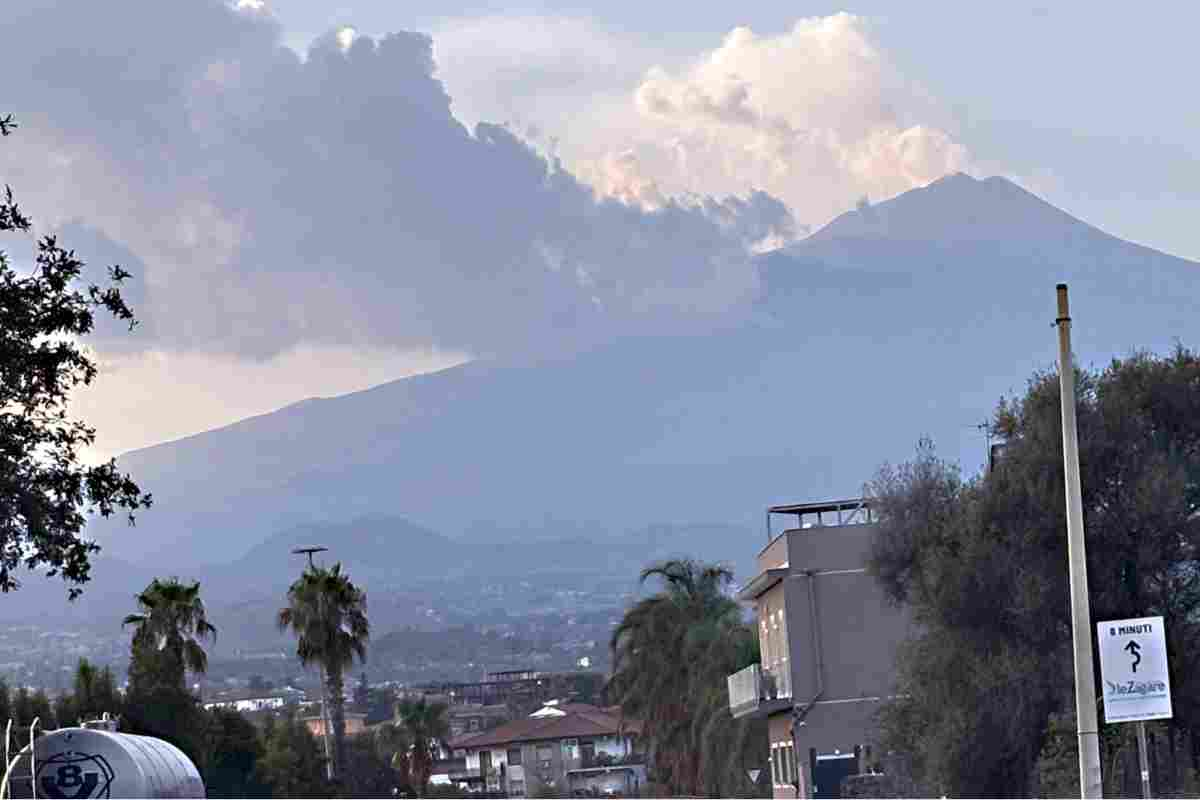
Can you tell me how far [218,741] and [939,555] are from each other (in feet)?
153

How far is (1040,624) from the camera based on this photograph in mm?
38438

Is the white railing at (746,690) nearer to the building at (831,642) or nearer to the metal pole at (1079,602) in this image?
the building at (831,642)

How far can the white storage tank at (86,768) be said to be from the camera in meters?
29.6

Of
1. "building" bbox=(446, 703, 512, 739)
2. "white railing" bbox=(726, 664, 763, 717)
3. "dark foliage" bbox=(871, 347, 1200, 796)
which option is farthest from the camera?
"building" bbox=(446, 703, 512, 739)

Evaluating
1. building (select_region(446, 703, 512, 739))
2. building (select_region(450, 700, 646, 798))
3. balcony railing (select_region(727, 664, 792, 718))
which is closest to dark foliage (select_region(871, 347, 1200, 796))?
balcony railing (select_region(727, 664, 792, 718))

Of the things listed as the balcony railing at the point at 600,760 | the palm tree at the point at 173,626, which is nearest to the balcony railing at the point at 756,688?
the palm tree at the point at 173,626

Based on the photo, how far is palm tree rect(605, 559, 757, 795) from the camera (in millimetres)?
84438

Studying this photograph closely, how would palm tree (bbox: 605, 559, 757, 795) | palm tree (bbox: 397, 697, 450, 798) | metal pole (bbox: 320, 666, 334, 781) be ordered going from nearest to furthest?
palm tree (bbox: 605, 559, 757, 795) < metal pole (bbox: 320, 666, 334, 781) < palm tree (bbox: 397, 697, 450, 798)

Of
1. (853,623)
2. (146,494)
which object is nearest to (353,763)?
(853,623)

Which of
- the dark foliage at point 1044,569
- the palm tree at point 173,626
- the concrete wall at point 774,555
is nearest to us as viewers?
the dark foliage at point 1044,569

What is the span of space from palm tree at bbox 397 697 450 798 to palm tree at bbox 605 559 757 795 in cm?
1760

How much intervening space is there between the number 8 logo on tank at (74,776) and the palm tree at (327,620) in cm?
5798

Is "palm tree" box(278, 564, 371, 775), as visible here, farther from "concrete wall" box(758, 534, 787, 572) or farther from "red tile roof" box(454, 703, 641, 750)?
"red tile roof" box(454, 703, 641, 750)

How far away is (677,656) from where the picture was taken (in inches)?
3519
